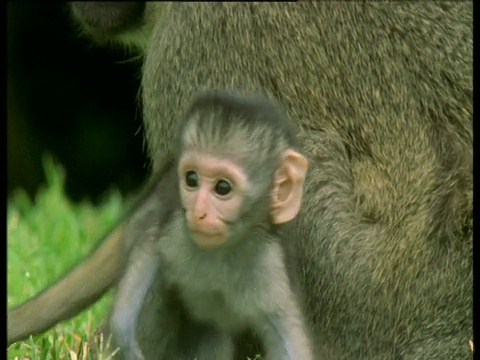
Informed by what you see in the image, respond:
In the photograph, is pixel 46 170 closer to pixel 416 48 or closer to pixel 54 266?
pixel 54 266

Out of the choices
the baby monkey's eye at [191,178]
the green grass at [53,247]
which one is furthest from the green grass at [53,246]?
the baby monkey's eye at [191,178]

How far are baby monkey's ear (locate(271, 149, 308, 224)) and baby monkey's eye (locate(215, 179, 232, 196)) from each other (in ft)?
0.53

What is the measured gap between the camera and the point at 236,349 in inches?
159

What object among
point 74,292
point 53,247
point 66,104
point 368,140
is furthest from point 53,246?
point 368,140

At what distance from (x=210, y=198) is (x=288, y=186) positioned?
0.29 m

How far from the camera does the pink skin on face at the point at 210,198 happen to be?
3646mm

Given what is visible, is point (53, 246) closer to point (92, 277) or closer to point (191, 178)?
point (92, 277)

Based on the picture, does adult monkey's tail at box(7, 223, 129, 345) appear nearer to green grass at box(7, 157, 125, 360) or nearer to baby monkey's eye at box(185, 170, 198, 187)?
green grass at box(7, 157, 125, 360)

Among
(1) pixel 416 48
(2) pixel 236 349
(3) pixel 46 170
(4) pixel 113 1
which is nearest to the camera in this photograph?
(2) pixel 236 349

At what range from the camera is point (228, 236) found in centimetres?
372

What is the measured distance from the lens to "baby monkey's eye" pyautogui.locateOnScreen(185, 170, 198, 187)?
3.71 metres

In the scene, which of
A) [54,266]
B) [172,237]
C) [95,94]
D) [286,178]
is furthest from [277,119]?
[95,94]

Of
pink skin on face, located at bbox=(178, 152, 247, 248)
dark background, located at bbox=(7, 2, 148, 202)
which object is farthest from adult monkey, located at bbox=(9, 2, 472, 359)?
dark background, located at bbox=(7, 2, 148, 202)

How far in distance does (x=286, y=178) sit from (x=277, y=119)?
6.7 inches
